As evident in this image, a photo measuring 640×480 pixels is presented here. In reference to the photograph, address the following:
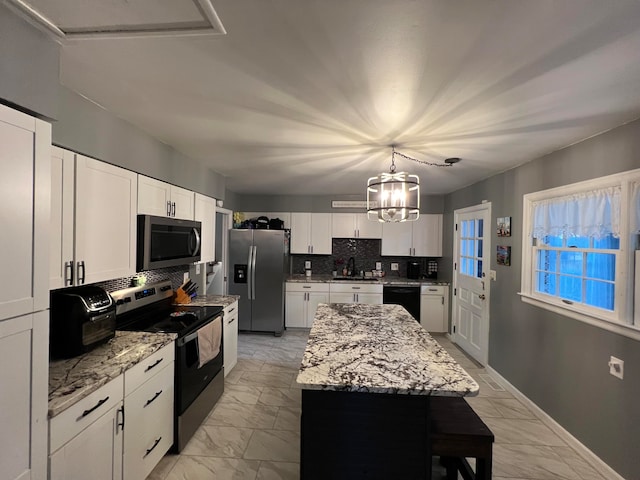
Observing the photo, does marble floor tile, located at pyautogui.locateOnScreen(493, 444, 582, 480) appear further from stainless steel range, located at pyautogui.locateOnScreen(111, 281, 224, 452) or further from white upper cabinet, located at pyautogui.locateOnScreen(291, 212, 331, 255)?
white upper cabinet, located at pyautogui.locateOnScreen(291, 212, 331, 255)

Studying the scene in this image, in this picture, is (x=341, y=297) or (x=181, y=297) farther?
(x=341, y=297)

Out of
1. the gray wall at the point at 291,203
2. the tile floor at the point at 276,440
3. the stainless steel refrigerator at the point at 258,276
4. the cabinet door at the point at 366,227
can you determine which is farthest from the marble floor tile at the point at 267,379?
the gray wall at the point at 291,203

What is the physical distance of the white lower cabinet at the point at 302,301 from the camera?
4.97m

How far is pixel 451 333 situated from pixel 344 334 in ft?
10.6

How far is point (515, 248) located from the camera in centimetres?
313

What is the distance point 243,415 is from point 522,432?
7.71 feet

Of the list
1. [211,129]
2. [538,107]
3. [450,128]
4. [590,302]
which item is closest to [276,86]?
[211,129]

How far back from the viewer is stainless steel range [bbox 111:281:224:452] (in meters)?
2.16

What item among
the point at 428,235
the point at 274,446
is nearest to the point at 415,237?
the point at 428,235

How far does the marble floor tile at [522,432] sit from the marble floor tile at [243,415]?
1859 millimetres

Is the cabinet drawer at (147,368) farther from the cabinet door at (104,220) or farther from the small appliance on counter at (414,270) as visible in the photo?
the small appliance on counter at (414,270)

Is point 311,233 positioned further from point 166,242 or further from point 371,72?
point 371,72

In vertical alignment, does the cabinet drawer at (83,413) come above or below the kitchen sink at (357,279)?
below

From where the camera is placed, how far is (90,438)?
55.5 inches
